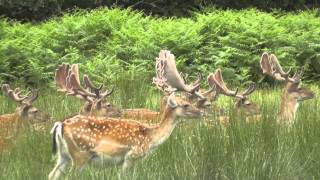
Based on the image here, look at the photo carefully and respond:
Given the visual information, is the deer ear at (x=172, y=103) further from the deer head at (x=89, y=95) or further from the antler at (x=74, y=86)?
the antler at (x=74, y=86)

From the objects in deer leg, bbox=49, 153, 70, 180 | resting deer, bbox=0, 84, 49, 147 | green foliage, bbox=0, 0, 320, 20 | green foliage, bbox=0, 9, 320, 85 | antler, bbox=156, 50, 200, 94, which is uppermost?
green foliage, bbox=0, 0, 320, 20

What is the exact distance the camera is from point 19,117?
867 cm

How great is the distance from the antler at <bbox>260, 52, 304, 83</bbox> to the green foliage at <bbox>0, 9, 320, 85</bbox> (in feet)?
13.0

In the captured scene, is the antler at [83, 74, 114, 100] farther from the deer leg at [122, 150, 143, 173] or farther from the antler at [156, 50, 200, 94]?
the deer leg at [122, 150, 143, 173]

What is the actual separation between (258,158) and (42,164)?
1.56m

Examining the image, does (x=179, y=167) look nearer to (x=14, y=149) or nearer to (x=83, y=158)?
(x=83, y=158)

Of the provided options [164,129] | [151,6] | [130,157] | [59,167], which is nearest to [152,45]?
[151,6]

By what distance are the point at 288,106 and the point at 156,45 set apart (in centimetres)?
633

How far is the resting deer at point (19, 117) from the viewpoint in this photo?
25.0 feet

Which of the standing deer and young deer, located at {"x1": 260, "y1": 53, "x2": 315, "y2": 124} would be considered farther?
the standing deer

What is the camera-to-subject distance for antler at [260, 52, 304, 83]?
361 inches

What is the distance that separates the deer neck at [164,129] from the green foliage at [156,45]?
6163 mm

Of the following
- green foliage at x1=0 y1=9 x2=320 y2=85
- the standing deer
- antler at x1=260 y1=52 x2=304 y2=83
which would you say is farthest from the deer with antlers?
green foliage at x1=0 y1=9 x2=320 y2=85

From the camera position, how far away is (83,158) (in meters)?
6.43
